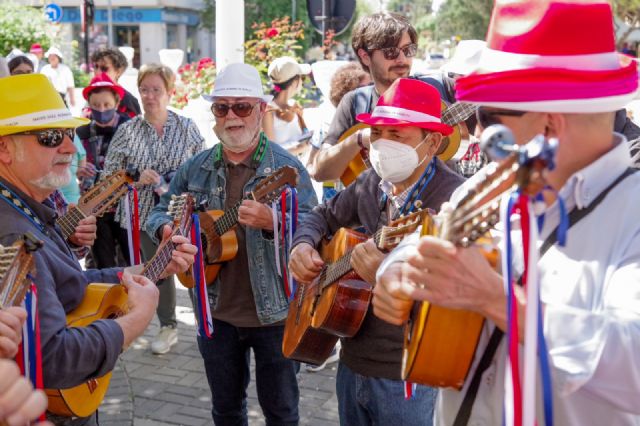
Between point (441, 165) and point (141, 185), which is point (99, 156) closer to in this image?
point (141, 185)

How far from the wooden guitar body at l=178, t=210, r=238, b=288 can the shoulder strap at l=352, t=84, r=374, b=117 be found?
1066 millimetres

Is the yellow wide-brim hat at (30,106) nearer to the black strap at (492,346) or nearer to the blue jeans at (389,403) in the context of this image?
the blue jeans at (389,403)

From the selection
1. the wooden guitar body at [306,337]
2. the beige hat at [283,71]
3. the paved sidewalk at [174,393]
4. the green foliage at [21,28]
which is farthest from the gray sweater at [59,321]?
the green foliage at [21,28]

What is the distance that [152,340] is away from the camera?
621 centimetres

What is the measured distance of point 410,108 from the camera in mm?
3014

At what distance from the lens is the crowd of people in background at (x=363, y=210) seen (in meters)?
1.66

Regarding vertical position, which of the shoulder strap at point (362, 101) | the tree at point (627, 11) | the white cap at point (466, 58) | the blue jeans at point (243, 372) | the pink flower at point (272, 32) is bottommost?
the blue jeans at point (243, 372)

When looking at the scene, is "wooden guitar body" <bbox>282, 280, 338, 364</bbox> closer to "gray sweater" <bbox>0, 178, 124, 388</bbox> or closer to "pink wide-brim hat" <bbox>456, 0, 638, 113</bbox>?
"gray sweater" <bbox>0, 178, 124, 388</bbox>

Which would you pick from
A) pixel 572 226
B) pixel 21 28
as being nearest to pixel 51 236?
pixel 572 226

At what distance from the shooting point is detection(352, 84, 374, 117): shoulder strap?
433 centimetres

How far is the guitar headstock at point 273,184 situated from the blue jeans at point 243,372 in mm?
719

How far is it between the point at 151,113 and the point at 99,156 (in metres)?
0.92

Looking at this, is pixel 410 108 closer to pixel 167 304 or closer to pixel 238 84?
pixel 238 84

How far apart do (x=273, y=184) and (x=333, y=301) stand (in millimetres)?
1028
